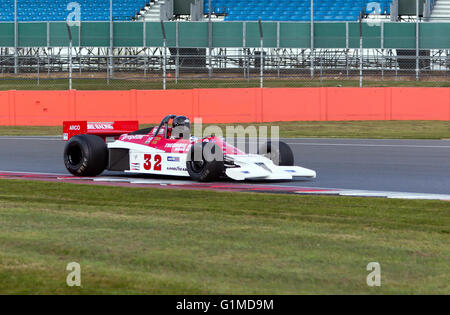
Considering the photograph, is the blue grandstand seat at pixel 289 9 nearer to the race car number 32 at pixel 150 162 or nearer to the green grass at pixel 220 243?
the race car number 32 at pixel 150 162

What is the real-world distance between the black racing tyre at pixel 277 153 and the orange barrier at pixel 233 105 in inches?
491

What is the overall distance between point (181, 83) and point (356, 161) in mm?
17356

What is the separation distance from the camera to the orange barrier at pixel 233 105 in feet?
84.6

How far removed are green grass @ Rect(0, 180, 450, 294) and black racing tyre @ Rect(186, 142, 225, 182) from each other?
1261 millimetres

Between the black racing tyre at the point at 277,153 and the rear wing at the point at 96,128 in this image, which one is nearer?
the black racing tyre at the point at 277,153

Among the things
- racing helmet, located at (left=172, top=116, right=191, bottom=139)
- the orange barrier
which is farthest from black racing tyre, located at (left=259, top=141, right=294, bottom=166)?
the orange barrier

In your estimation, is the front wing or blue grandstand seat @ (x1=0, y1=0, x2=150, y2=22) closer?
the front wing

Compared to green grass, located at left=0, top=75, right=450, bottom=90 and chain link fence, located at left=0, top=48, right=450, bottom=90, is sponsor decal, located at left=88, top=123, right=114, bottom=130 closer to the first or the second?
chain link fence, located at left=0, top=48, right=450, bottom=90

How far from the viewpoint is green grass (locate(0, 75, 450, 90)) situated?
102 feet

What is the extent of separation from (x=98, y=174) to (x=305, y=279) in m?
8.15

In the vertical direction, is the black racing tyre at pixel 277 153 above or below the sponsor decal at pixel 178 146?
below

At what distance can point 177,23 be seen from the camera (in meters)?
38.5

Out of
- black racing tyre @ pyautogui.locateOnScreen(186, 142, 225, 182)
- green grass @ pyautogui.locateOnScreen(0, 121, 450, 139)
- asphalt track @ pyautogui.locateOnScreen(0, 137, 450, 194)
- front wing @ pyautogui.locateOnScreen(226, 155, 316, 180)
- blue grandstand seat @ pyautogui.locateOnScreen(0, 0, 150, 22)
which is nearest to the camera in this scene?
front wing @ pyautogui.locateOnScreen(226, 155, 316, 180)

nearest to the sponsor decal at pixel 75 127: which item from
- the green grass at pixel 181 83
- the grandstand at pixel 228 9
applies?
the green grass at pixel 181 83
